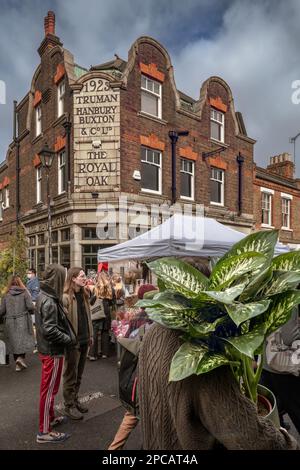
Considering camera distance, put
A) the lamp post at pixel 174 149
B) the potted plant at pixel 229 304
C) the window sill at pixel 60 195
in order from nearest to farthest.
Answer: the potted plant at pixel 229 304 → the window sill at pixel 60 195 → the lamp post at pixel 174 149

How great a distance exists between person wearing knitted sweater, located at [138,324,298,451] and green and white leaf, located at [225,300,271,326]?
31cm

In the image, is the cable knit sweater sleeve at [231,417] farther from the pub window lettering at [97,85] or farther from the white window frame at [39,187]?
the white window frame at [39,187]

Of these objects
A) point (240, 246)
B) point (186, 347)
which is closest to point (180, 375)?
point (186, 347)

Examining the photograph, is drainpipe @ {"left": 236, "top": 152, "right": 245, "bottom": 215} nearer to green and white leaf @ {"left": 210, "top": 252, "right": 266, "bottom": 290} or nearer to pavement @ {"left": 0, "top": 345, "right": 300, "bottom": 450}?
pavement @ {"left": 0, "top": 345, "right": 300, "bottom": 450}

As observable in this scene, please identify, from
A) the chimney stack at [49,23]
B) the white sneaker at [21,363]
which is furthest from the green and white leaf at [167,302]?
the chimney stack at [49,23]

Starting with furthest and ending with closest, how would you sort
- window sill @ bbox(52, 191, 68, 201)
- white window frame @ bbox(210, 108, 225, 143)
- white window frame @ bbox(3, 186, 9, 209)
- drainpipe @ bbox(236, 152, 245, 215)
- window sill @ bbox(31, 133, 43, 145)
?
white window frame @ bbox(3, 186, 9, 209), drainpipe @ bbox(236, 152, 245, 215), white window frame @ bbox(210, 108, 225, 143), window sill @ bbox(31, 133, 43, 145), window sill @ bbox(52, 191, 68, 201)

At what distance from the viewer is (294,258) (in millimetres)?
1011

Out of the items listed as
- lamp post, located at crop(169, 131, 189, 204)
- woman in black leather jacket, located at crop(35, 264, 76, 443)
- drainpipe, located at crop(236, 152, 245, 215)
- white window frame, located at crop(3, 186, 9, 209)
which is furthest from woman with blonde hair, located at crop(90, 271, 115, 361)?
white window frame, located at crop(3, 186, 9, 209)

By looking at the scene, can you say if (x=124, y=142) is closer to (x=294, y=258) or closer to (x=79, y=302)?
(x=79, y=302)

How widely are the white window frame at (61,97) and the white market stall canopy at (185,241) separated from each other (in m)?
8.50

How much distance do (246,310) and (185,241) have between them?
4.50 metres

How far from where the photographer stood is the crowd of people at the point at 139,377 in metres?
1.05

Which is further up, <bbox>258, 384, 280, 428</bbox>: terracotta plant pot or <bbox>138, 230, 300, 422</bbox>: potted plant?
<bbox>138, 230, 300, 422</bbox>: potted plant

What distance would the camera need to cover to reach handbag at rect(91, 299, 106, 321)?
6.01 meters
